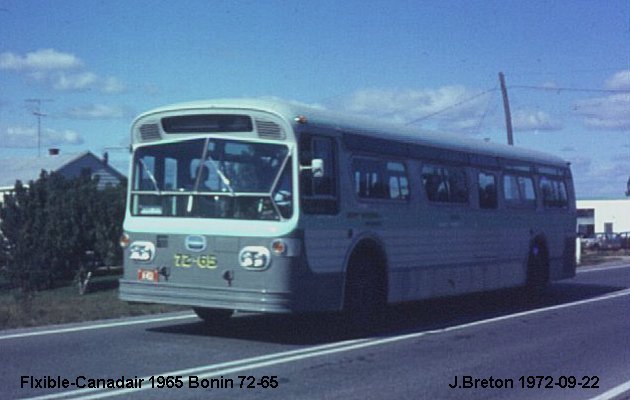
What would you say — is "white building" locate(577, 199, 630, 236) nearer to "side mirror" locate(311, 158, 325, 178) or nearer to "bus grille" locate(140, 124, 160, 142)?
"bus grille" locate(140, 124, 160, 142)

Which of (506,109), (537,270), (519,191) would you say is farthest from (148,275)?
(506,109)

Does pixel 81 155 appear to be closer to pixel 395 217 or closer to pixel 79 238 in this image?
pixel 79 238

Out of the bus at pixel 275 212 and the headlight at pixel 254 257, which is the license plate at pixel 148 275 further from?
the headlight at pixel 254 257

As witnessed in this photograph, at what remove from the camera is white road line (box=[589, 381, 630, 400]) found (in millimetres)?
9211

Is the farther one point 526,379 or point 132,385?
point 526,379

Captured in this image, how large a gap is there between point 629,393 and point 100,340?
645 centimetres

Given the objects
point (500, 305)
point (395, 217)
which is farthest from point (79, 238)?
point (395, 217)

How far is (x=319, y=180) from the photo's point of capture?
39.9 ft

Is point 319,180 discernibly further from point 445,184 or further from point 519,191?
point 519,191

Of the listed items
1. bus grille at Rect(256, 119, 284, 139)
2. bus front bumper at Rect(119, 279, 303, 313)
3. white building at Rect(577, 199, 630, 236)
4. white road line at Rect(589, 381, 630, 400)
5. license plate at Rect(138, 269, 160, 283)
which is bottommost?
white road line at Rect(589, 381, 630, 400)

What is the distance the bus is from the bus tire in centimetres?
2

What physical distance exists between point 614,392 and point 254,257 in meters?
4.53

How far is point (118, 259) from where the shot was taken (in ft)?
112

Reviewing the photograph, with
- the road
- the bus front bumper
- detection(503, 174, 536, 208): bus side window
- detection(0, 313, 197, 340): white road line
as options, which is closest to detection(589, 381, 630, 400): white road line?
the road
